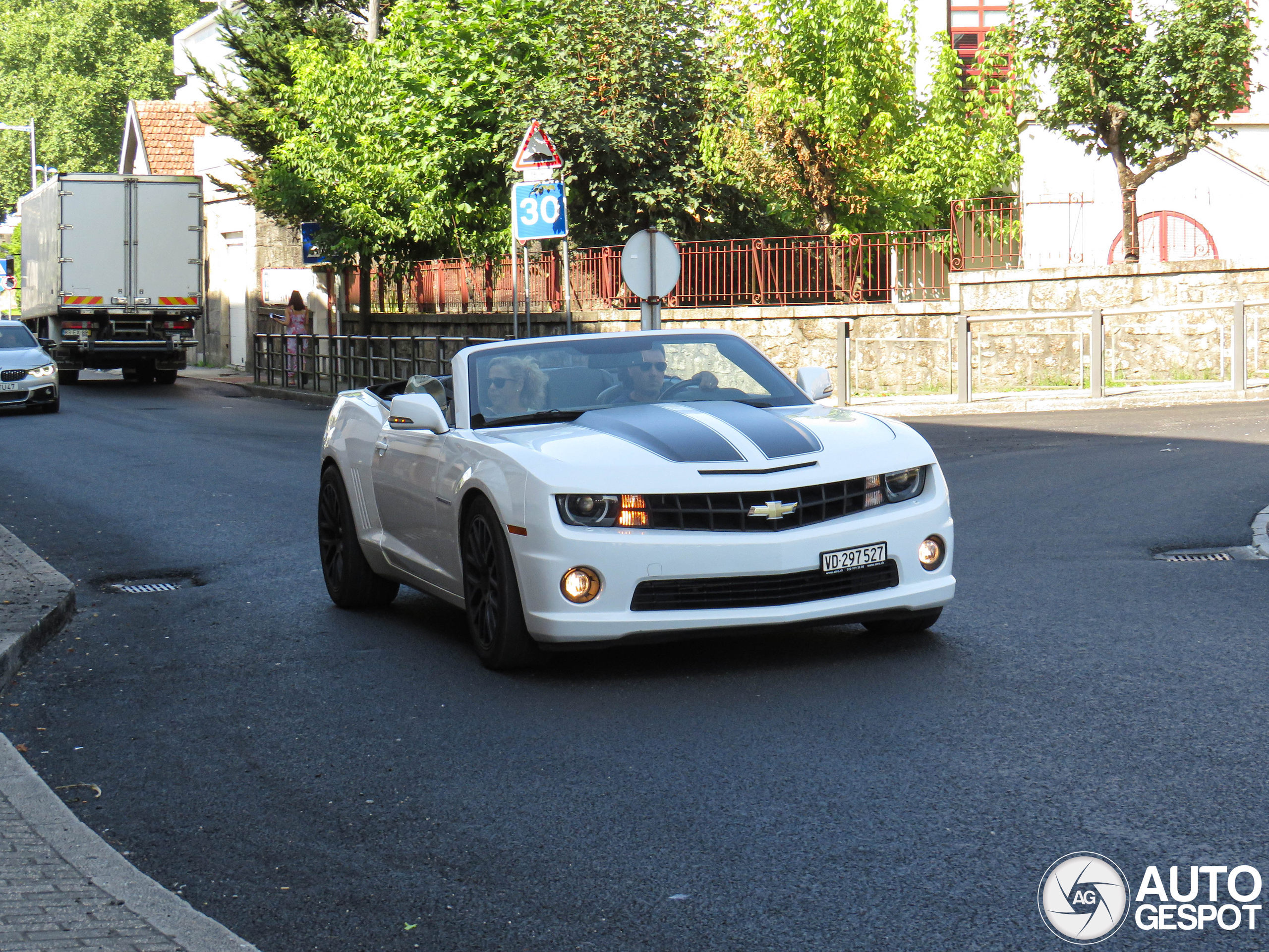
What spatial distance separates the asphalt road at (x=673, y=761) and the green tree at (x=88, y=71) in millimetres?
87366

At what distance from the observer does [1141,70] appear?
26.8 m

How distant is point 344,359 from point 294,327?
4.19 m

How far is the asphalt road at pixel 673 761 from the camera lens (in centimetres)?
403

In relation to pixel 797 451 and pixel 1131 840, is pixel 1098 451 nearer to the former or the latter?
pixel 797 451

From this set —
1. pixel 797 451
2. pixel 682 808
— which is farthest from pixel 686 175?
pixel 682 808

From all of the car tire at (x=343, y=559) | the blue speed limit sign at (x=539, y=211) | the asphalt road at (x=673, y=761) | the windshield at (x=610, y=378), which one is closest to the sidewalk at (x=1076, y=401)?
the blue speed limit sign at (x=539, y=211)

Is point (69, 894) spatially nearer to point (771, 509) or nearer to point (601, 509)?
point (601, 509)

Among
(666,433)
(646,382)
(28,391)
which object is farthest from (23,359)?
(666,433)

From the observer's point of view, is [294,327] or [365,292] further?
A: [294,327]

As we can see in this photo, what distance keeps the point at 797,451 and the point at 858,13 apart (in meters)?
21.9

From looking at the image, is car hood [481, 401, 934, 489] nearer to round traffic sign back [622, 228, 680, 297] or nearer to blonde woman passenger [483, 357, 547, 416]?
blonde woman passenger [483, 357, 547, 416]

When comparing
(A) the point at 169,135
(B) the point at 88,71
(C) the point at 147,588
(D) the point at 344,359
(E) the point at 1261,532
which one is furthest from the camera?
(B) the point at 88,71

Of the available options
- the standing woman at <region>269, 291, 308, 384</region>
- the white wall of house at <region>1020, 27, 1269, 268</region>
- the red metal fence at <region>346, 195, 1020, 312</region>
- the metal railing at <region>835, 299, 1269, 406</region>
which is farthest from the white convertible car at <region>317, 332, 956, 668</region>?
the white wall of house at <region>1020, 27, 1269, 268</region>

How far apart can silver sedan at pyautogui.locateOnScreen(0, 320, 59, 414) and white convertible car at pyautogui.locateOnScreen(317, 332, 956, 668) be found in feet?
65.9
